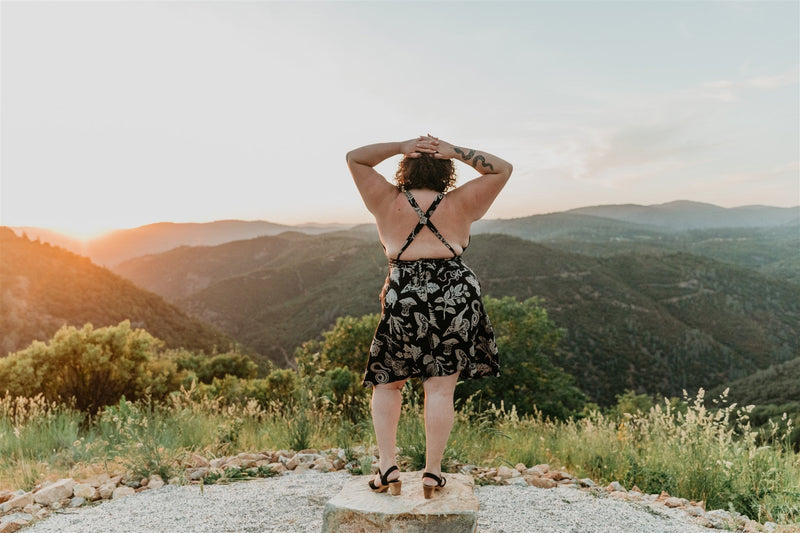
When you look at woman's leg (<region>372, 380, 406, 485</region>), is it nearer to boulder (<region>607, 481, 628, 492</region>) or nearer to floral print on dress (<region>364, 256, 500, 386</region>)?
floral print on dress (<region>364, 256, 500, 386</region>)

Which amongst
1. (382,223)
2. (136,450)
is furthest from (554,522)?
(136,450)

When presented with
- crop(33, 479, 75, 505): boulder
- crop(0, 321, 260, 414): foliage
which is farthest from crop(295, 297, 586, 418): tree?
crop(33, 479, 75, 505): boulder

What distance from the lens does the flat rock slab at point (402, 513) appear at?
8.80ft

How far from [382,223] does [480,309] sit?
767 millimetres

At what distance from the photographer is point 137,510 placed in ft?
11.2

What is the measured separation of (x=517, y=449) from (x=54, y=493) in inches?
147

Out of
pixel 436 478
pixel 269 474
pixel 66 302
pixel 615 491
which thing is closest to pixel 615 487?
pixel 615 491

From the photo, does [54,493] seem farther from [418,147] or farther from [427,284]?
[418,147]

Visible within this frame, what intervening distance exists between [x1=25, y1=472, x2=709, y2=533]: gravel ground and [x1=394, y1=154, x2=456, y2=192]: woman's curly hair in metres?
2.10

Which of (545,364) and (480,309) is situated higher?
(480,309)

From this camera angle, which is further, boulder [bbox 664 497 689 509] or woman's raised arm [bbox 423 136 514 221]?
boulder [bbox 664 497 689 509]

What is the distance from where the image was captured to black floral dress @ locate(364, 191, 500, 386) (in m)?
2.81

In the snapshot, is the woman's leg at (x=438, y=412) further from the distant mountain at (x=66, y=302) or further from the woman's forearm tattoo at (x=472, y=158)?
the distant mountain at (x=66, y=302)

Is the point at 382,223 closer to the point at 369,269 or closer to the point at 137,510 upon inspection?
the point at 137,510
